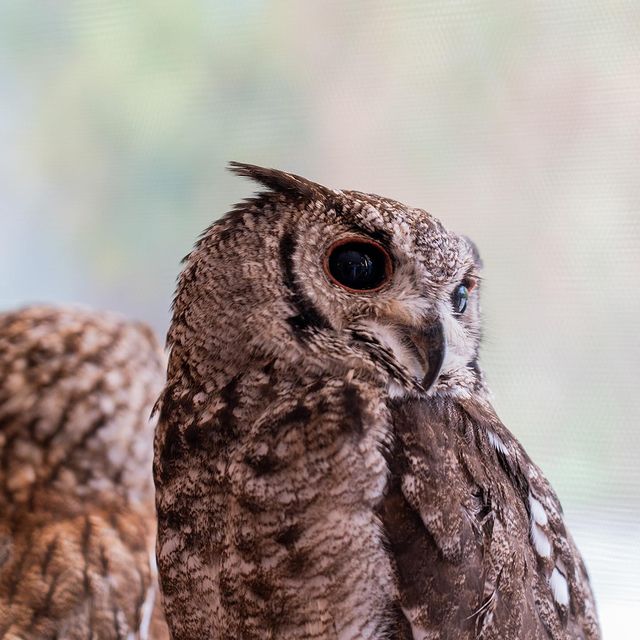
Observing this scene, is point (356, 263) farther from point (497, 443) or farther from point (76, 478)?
point (76, 478)

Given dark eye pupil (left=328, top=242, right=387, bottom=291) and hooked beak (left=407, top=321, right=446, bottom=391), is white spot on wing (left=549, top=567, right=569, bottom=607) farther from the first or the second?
dark eye pupil (left=328, top=242, right=387, bottom=291)

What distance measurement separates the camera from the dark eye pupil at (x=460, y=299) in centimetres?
97

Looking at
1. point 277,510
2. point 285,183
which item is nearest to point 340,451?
point 277,510

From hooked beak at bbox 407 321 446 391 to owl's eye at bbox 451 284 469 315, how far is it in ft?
0.28

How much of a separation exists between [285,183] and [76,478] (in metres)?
0.77

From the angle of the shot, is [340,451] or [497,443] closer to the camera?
[340,451]

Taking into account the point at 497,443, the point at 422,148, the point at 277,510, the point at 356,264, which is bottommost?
the point at 277,510

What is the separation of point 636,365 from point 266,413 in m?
0.94

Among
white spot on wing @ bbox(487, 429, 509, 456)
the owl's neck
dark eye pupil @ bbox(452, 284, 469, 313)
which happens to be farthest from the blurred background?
the owl's neck

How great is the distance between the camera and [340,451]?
799mm

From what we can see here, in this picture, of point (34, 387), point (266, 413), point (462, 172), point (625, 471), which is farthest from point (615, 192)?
point (34, 387)

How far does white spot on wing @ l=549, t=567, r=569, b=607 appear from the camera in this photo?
92cm

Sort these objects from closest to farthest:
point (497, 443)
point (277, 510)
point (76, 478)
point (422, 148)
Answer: point (277, 510) < point (497, 443) < point (76, 478) < point (422, 148)

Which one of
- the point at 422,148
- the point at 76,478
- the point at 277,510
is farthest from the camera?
the point at 422,148
